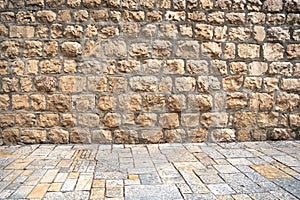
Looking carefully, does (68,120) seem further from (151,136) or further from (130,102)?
(151,136)

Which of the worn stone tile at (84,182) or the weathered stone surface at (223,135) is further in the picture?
the weathered stone surface at (223,135)

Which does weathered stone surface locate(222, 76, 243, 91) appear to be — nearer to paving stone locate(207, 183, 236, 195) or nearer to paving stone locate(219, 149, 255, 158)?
paving stone locate(219, 149, 255, 158)

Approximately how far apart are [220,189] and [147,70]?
69.7 inches

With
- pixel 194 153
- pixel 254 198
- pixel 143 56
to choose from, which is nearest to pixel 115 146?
pixel 194 153

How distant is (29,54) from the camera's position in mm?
3217

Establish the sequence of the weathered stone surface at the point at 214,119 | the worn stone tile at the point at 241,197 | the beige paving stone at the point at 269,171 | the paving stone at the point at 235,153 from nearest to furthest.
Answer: the worn stone tile at the point at 241,197 → the beige paving stone at the point at 269,171 → the paving stone at the point at 235,153 → the weathered stone surface at the point at 214,119

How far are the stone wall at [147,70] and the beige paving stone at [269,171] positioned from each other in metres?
0.93

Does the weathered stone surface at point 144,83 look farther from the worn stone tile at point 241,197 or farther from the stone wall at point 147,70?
the worn stone tile at point 241,197

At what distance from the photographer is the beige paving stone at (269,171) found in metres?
2.34

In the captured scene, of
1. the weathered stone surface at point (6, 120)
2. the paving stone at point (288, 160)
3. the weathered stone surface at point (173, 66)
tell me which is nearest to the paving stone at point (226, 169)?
the paving stone at point (288, 160)

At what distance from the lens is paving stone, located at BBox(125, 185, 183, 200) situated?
6.30ft

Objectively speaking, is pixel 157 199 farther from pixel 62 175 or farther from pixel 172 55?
pixel 172 55

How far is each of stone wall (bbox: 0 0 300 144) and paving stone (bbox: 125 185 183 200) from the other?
1.30 m

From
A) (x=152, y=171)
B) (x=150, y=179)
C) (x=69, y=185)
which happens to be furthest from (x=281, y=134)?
(x=69, y=185)
